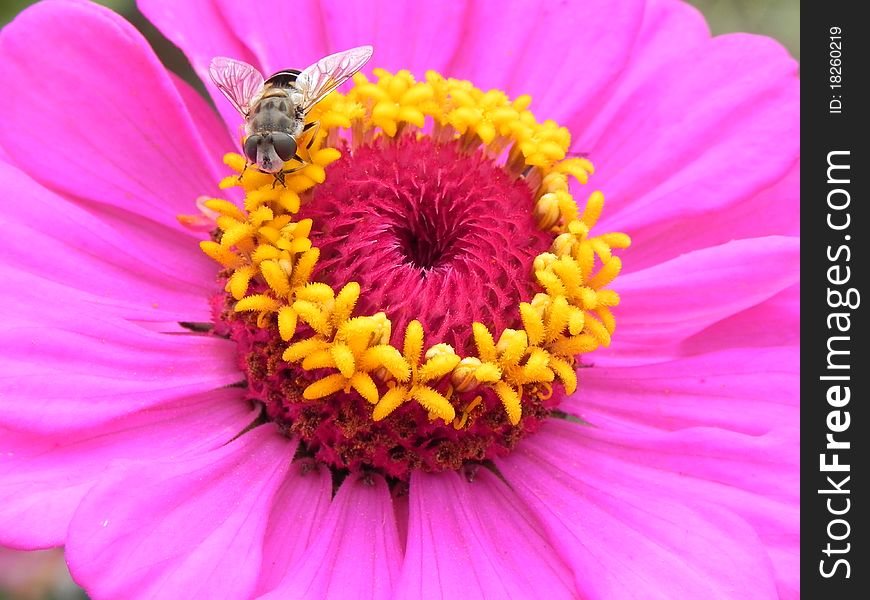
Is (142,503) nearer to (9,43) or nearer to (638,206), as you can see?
(9,43)

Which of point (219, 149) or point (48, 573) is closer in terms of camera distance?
point (219, 149)

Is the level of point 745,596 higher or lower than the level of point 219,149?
lower

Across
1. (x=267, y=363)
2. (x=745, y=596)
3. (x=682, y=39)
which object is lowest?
(x=745, y=596)

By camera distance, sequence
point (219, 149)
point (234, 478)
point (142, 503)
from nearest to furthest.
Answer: point (142, 503) < point (234, 478) < point (219, 149)

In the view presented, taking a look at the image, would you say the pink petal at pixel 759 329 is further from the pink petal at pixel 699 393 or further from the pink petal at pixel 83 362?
the pink petal at pixel 83 362
